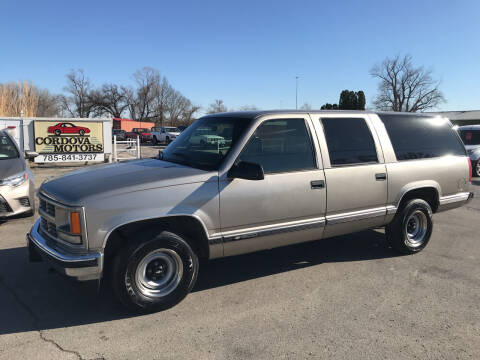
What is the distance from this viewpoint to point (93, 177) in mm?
3580

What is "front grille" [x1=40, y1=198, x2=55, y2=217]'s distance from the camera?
3.42 meters

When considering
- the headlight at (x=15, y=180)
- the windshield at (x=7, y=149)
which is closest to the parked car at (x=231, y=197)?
the headlight at (x=15, y=180)

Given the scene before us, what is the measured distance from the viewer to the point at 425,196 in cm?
536

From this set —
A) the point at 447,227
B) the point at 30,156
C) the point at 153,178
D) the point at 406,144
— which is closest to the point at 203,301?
the point at 153,178

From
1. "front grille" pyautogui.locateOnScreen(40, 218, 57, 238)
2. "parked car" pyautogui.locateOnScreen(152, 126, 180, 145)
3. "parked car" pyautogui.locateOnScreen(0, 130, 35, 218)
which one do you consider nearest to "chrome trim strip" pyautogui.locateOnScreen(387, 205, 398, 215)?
"front grille" pyautogui.locateOnScreen(40, 218, 57, 238)

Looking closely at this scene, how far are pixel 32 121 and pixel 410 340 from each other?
14780 millimetres

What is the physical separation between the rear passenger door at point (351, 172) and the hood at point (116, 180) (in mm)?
1491

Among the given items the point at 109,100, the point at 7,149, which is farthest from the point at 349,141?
the point at 109,100

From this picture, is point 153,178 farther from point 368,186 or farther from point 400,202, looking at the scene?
point 400,202

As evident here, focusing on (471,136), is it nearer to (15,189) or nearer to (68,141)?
(15,189)

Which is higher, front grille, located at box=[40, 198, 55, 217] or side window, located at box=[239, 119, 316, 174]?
side window, located at box=[239, 119, 316, 174]

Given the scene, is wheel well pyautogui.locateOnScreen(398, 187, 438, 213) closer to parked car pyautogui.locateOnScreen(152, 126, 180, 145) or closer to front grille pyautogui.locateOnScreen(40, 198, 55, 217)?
front grille pyautogui.locateOnScreen(40, 198, 55, 217)

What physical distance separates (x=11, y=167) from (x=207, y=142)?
13.9ft

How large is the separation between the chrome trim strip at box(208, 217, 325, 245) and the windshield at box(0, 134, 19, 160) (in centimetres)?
535
